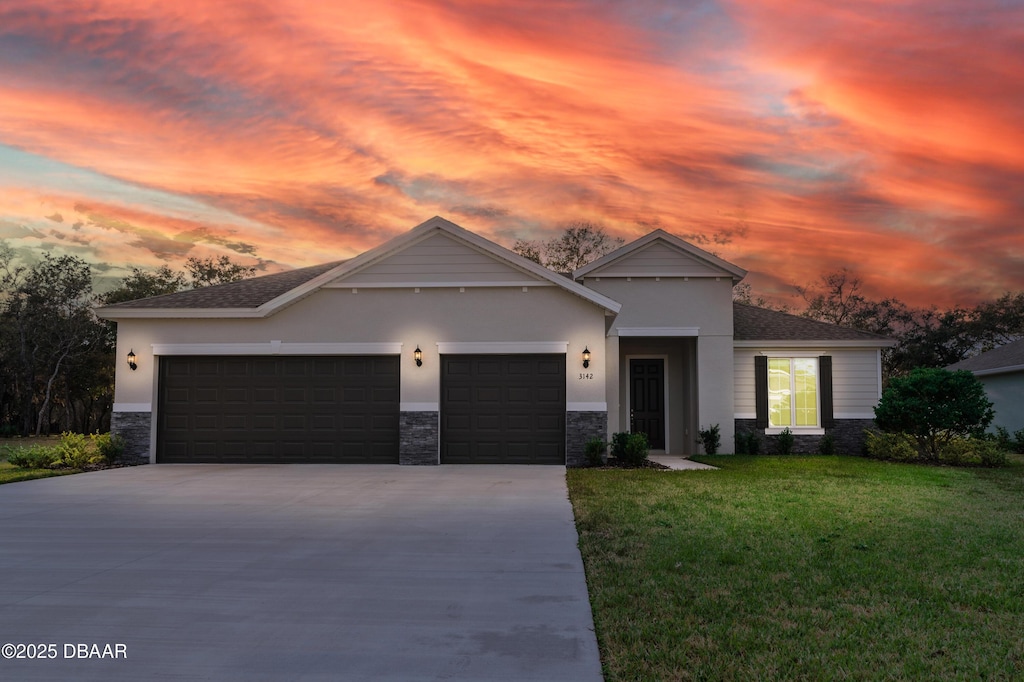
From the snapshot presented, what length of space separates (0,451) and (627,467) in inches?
789

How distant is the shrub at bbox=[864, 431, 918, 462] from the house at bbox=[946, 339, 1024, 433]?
19.8 ft

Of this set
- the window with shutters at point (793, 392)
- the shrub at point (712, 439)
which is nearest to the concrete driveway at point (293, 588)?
the shrub at point (712, 439)

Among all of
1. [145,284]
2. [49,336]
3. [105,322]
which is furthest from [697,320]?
[145,284]

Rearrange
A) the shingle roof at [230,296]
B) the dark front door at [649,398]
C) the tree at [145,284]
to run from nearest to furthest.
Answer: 1. the shingle roof at [230,296]
2. the dark front door at [649,398]
3. the tree at [145,284]

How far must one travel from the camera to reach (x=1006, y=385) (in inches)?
886

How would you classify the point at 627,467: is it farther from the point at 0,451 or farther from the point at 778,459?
the point at 0,451

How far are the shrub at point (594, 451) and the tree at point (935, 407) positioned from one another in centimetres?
688

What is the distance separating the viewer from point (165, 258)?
123ft

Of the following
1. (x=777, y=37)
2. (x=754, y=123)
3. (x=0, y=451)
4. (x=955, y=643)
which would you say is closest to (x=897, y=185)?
(x=754, y=123)

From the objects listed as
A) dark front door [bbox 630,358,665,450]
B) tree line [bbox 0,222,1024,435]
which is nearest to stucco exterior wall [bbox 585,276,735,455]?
dark front door [bbox 630,358,665,450]

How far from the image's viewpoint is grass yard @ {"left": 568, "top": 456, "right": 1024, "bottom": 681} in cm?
404

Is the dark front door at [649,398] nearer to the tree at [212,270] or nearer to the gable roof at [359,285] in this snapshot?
the gable roof at [359,285]

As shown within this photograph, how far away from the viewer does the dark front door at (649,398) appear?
61.2 ft

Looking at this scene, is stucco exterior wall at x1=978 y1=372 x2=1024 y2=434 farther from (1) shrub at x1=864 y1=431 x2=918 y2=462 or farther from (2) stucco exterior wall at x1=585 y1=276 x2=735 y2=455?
(2) stucco exterior wall at x1=585 y1=276 x2=735 y2=455
